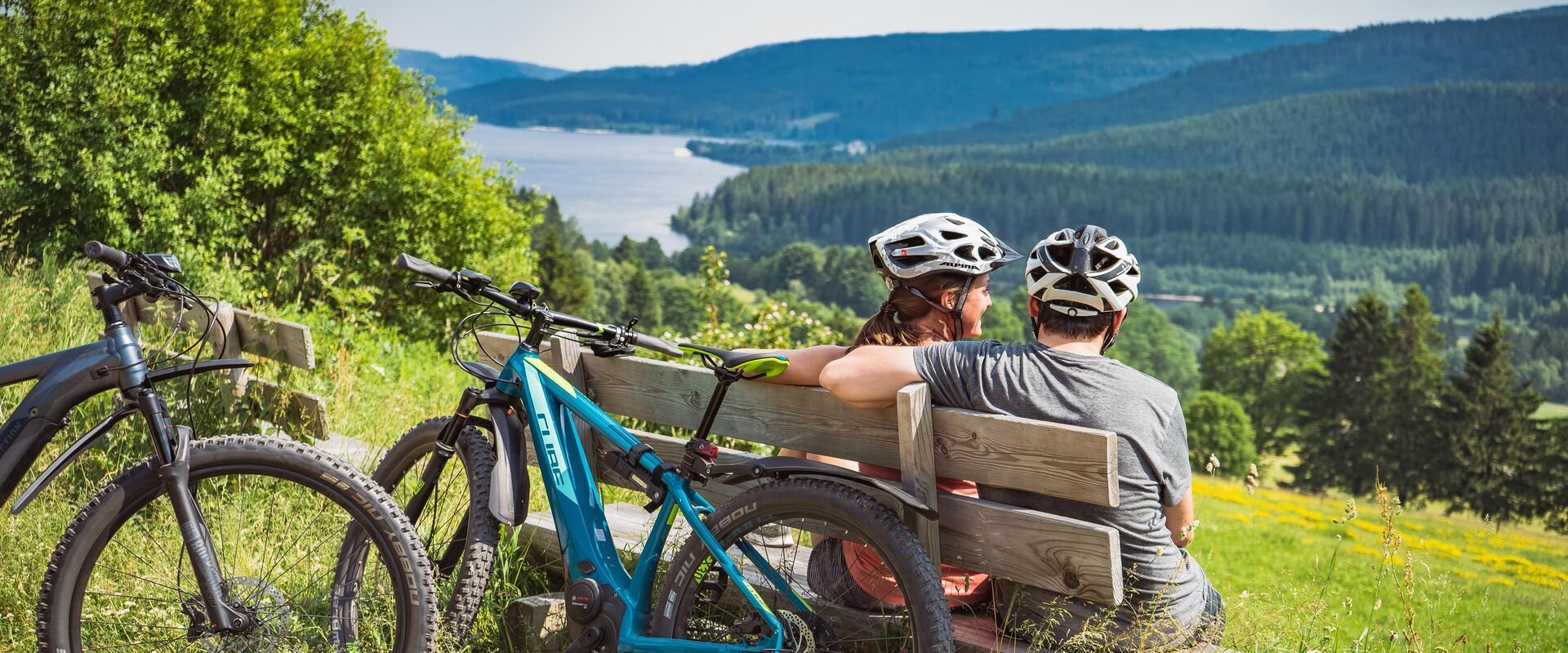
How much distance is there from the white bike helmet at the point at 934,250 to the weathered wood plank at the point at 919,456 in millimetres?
643

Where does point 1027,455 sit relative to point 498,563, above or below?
above

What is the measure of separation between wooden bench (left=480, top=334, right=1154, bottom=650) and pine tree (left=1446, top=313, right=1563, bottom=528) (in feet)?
206

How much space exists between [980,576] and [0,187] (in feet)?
58.9

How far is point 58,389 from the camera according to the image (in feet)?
10.2

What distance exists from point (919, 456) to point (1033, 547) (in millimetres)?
356

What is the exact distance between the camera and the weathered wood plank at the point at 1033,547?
269cm

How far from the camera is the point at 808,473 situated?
2879 mm

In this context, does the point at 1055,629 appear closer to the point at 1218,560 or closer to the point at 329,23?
the point at 1218,560

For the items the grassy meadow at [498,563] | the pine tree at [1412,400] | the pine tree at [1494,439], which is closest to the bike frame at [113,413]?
the grassy meadow at [498,563]

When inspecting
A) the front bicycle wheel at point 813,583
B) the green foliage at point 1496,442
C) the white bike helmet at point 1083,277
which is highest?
the white bike helmet at point 1083,277

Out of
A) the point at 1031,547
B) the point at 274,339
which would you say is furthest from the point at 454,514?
the point at 274,339

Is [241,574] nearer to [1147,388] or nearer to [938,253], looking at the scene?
[938,253]

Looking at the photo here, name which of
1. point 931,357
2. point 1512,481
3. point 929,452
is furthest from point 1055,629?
point 1512,481

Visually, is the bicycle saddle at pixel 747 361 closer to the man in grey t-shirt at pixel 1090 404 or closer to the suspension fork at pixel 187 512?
the man in grey t-shirt at pixel 1090 404
